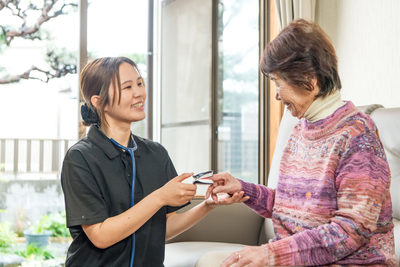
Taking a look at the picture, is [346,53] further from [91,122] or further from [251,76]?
[91,122]

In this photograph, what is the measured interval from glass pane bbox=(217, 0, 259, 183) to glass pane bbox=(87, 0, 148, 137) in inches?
28.2

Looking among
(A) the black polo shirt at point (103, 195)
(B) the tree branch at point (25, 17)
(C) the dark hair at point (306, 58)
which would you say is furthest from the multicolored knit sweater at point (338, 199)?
(B) the tree branch at point (25, 17)

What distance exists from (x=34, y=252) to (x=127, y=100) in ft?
6.88

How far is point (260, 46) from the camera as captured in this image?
3.10 metres

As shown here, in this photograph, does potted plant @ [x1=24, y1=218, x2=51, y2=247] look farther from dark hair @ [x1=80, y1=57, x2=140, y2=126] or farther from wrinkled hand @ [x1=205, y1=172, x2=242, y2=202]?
wrinkled hand @ [x1=205, y1=172, x2=242, y2=202]

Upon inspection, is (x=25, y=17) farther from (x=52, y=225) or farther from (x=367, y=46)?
(x=367, y=46)

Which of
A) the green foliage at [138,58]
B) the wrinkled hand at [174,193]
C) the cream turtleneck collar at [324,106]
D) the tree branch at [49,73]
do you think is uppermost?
the green foliage at [138,58]

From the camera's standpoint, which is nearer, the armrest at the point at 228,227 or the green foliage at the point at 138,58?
the armrest at the point at 228,227

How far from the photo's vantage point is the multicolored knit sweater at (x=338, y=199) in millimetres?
989

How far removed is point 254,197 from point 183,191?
321mm

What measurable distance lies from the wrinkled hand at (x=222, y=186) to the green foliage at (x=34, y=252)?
2077mm

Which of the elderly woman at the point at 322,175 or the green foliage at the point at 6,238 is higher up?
the elderly woman at the point at 322,175

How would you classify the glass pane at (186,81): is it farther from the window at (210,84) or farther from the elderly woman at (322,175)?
the elderly woman at (322,175)

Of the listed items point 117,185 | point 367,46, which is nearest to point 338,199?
point 117,185
